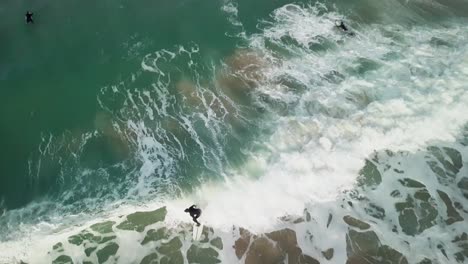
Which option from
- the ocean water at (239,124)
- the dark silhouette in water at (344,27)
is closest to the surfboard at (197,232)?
the ocean water at (239,124)

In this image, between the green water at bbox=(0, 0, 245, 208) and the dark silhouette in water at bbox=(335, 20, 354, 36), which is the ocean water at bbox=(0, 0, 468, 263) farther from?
the dark silhouette in water at bbox=(335, 20, 354, 36)

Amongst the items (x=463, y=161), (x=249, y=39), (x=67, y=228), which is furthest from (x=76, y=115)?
(x=463, y=161)

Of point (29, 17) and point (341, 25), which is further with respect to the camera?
point (29, 17)

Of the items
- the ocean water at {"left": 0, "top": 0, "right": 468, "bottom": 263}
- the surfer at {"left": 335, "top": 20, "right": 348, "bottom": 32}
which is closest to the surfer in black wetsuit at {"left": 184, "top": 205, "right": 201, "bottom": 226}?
the ocean water at {"left": 0, "top": 0, "right": 468, "bottom": 263}

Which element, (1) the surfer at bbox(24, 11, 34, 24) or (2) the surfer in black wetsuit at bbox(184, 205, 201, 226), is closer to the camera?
(2) the surfer in black wetsuit at bbox(184, 205, 201, 226)

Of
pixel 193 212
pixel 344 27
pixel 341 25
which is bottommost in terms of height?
pixel 193 212

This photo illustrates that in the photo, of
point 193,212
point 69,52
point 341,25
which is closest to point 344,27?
point 341,25

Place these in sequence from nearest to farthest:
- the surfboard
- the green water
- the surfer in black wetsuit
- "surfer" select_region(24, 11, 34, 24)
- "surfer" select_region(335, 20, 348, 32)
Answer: the surfboard → the surfer in black wetsuit → the green water → "surfer" select_region(335, 20, 348, 32) → "surfer" select_region(24, 11, 34, 24)

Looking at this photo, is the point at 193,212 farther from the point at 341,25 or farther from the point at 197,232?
the point at 341,25
